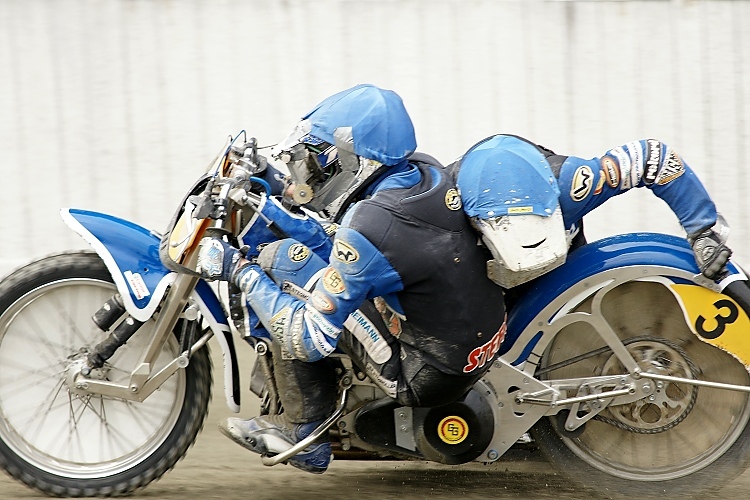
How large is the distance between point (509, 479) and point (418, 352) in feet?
A: 3.21

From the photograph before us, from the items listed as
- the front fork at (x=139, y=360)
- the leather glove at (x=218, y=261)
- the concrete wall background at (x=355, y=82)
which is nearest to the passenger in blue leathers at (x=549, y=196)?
the leather glove at (x=218, y=261)

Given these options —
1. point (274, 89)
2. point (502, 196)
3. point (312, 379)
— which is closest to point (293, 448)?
point (312, 379)

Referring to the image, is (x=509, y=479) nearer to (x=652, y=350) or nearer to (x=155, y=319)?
(x=652, y=350)

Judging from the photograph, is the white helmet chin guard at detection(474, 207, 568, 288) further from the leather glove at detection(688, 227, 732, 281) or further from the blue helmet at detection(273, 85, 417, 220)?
the leather glove at detection(688, 227, 732, 281)

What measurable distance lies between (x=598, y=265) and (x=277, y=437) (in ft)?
4.20

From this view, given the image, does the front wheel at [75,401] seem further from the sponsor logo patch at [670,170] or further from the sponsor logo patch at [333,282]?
the sponsor logo patch at [670,170]

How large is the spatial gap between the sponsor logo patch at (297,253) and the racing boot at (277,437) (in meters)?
0.61

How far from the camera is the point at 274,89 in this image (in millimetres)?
6578

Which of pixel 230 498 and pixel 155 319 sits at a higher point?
pixel 155 319

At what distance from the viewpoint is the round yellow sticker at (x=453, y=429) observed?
3.97 meters

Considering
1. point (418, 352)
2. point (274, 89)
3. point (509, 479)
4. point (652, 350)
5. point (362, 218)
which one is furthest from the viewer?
point (274, 89)

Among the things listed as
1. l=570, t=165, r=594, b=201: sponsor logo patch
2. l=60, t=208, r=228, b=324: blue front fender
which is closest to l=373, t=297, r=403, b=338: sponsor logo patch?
l=60, t=208, r=228, b=324: blue front fender

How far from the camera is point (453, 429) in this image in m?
3.97

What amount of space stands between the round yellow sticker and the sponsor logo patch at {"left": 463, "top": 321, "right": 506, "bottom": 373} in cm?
28
